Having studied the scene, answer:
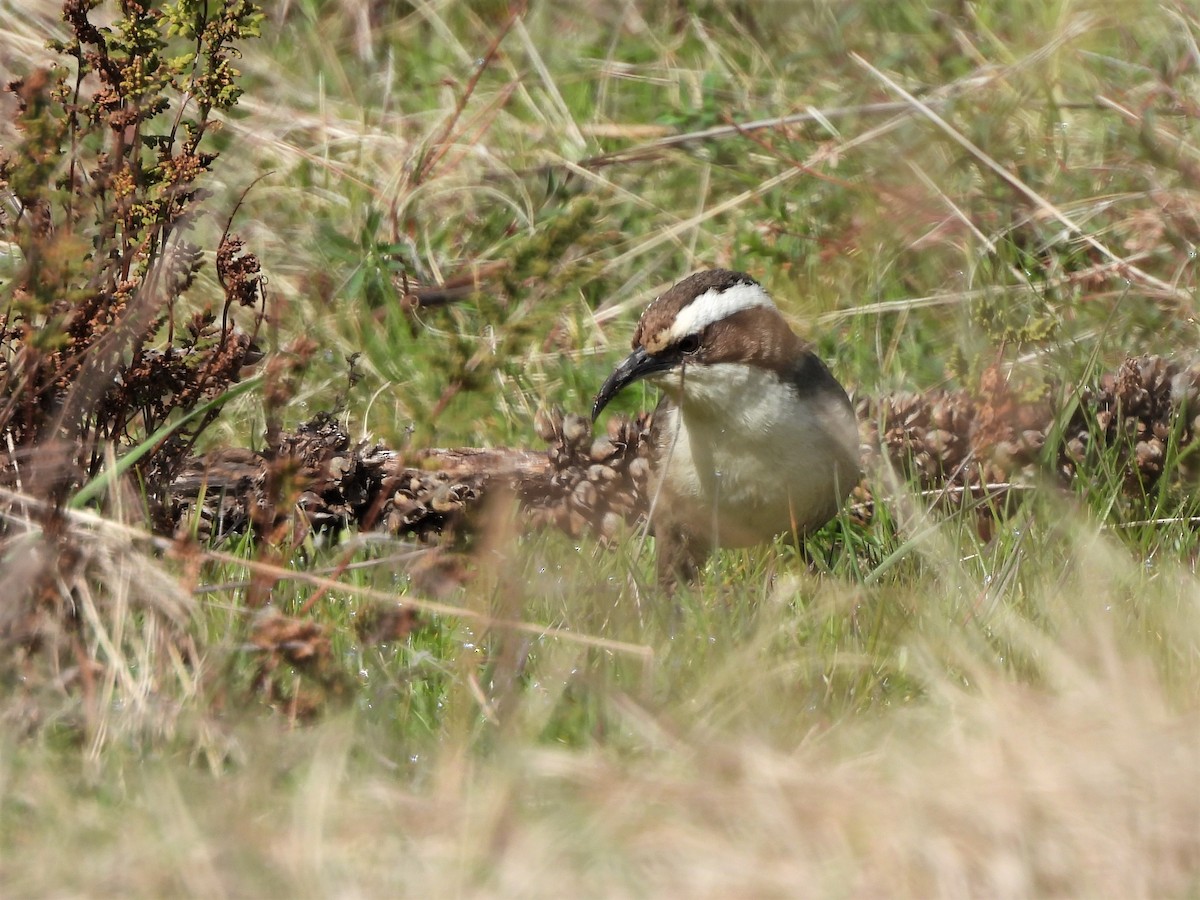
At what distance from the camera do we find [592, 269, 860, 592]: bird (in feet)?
15.8

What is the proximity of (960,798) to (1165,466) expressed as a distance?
2457 mm

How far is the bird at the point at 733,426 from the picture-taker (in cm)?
480

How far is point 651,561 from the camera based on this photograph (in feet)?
16.1

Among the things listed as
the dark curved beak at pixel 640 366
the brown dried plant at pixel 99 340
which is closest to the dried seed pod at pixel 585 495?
the dark curved beak at pixel 640 366

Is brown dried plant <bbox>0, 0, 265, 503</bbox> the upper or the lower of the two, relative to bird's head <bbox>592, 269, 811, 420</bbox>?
upper

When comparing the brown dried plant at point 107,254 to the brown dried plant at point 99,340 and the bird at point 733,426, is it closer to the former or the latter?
the brown dried plant at point 99,340

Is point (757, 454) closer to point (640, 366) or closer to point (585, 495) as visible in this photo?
point (640, 366)

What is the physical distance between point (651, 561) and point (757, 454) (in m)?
0.44

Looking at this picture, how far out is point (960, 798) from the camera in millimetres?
2609

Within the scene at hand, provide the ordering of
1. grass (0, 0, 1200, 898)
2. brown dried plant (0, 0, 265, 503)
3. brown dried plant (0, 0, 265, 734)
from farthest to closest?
1. brown dried plant (0, 0, 265, 503)
2. brown dried plant (0, 0, 265, 734)
3. grass (0, 0, 1200, 898)

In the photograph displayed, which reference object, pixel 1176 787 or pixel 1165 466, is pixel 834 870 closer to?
pixel 1176 787

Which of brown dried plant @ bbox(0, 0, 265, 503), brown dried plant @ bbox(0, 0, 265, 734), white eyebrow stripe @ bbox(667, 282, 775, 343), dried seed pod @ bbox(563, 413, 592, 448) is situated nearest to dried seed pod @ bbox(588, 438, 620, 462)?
dried seed pod @ bbox(563, 413, 592, 448)

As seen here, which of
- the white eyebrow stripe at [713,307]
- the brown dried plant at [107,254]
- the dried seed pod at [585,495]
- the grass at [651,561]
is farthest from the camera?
the dried seed pod at [585,495]

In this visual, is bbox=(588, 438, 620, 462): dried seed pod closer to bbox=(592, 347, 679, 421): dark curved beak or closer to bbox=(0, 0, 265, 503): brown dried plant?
bbox=(592, 347, 679, 421): dark curved beak
